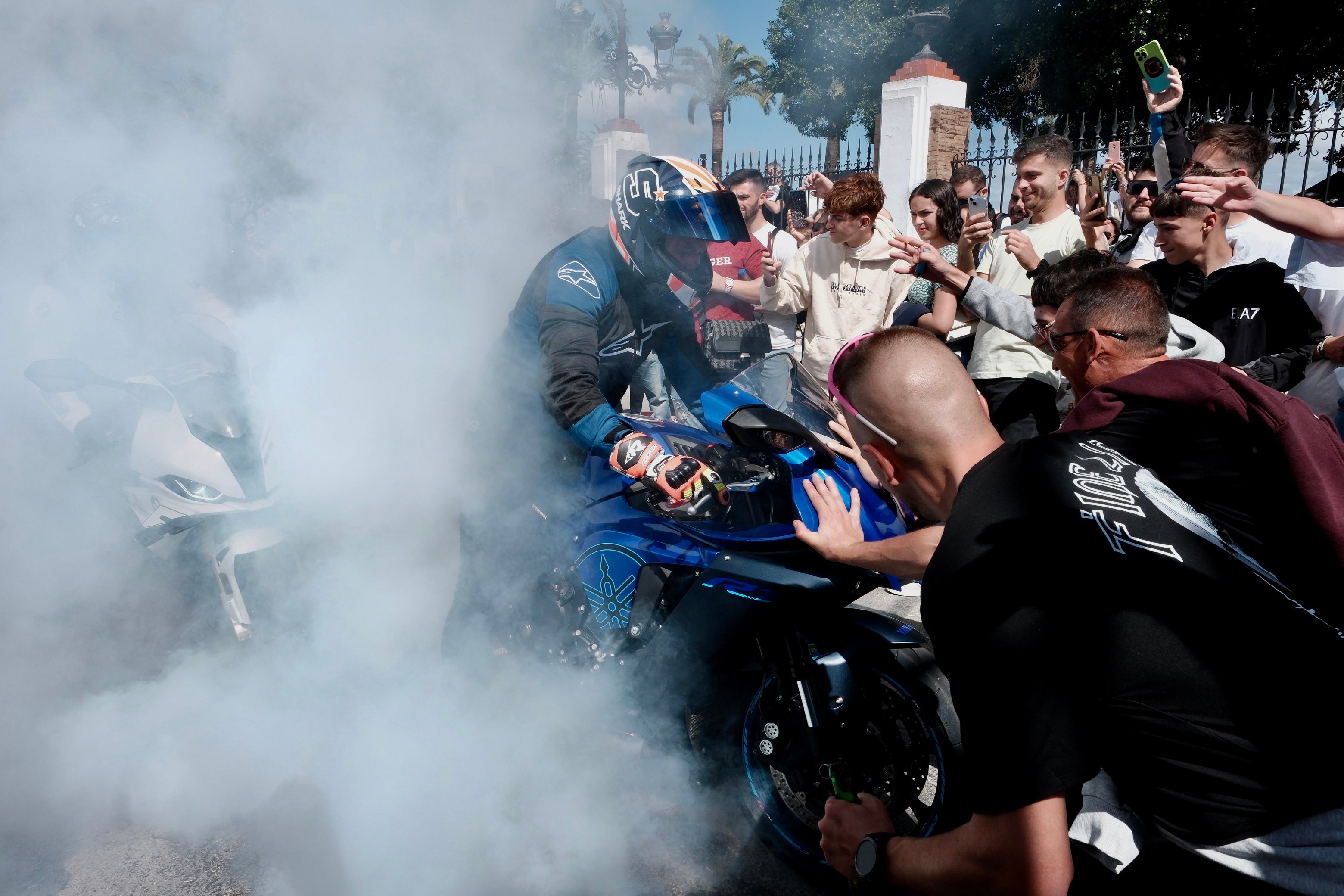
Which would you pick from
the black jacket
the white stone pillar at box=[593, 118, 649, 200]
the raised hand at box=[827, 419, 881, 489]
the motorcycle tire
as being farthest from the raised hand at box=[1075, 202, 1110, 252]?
the motorcycle tire

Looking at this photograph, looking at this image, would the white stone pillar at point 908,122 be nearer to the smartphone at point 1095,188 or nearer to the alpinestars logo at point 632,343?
the smartphone at point 1095,188

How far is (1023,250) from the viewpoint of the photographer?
3670 mm

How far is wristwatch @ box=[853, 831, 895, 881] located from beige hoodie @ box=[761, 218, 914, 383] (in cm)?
284

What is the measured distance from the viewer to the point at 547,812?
244 centimetres

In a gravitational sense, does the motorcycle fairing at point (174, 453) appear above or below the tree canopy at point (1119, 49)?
Answer: below

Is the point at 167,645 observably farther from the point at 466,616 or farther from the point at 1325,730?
the point at 1325,730

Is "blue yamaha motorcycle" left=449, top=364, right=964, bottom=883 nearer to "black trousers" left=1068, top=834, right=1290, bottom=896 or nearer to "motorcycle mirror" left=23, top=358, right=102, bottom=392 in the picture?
"black trousers" left=1068, top=834, right=1290, bottom=896

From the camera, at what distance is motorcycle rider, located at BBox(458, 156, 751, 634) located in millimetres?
2258

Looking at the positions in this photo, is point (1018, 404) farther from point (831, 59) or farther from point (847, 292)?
point (831, 59)

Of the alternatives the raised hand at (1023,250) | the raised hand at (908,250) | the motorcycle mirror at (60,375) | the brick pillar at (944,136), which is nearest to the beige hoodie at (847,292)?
the raised hand at (1023,250)

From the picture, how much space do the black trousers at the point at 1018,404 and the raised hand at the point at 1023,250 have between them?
20.8 inches

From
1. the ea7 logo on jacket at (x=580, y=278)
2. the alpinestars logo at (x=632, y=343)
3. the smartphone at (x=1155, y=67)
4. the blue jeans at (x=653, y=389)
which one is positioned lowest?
the blue jeans at (x=653, y=389)

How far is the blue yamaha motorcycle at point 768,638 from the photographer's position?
206cm

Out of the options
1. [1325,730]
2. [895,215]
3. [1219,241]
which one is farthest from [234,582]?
[895,215]
